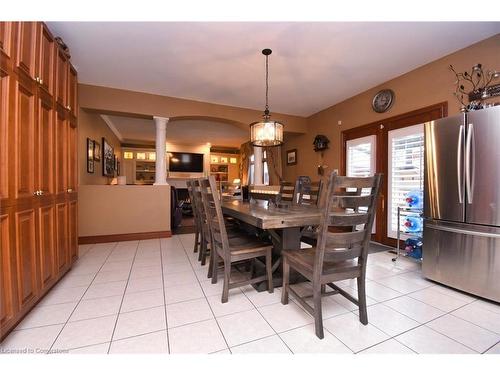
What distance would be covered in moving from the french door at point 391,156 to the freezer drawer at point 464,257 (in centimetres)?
113

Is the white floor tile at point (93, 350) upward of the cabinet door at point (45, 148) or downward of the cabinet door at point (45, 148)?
downward

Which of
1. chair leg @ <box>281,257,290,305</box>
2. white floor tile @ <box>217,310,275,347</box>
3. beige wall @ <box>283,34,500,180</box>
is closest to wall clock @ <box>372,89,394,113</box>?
beige wall @ <box>283,34,500,180</box>

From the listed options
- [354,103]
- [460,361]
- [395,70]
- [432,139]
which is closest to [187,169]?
[354,103]

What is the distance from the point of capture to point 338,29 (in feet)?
7.75

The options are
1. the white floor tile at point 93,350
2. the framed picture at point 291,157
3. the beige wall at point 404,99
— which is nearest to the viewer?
the white floor tile at point 93,350

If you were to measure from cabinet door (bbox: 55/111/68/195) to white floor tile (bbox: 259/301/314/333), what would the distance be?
2258mm

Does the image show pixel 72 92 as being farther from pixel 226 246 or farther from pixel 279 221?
pixel 279 221

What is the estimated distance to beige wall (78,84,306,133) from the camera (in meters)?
3.70

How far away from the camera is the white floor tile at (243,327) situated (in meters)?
1.44

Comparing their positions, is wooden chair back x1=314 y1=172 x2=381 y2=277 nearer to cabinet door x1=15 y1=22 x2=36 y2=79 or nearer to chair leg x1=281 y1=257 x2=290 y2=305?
chair leg x1=281 y1=257 x2=290 y2=305

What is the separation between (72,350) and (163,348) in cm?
53

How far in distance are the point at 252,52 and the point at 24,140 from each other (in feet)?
8.01

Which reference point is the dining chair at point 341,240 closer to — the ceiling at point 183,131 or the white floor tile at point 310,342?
the white floor tile at point 310,342

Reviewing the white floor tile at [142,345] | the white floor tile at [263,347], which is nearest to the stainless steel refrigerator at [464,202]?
the white floor tile at [263,347]
